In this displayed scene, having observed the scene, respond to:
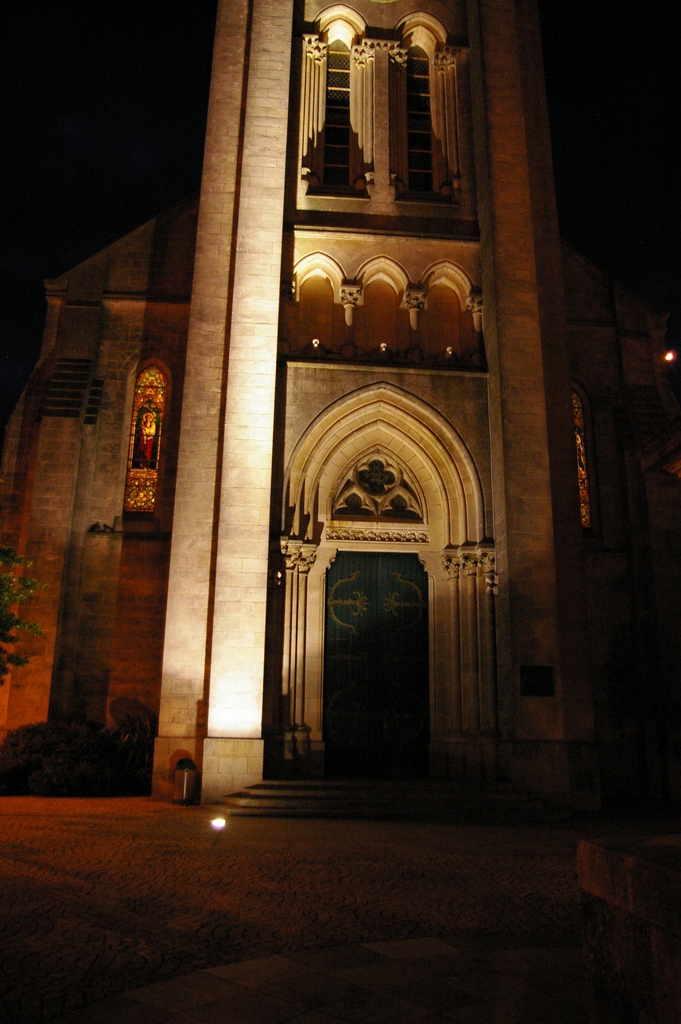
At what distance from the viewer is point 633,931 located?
8.80ft

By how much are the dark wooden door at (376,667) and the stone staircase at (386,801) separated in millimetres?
1781

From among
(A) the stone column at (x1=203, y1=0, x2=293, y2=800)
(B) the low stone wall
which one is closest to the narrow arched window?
(A) the stone column at (x1=203, y1=0, x2=293, y2=800)

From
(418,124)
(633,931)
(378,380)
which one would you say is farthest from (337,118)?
(633,931)

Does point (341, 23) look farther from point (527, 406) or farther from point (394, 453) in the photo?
point (527, 406)

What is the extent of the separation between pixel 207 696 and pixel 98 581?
4.55 m

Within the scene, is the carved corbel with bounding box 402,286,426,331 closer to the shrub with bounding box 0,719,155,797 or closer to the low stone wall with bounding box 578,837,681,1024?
the shrub with bounding box 0,719,155,797

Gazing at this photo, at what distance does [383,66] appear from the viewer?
1895cm

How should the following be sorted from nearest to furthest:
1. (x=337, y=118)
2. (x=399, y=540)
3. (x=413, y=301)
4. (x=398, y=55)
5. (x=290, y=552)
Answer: (x=290, y=552), (x=399, y=540), (x=413, y=301), (x=337, y=118), (x=398, y=55)

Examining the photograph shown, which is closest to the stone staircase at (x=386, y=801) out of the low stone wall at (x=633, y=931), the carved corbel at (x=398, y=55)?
the low stone wall at (x=633, y=931)

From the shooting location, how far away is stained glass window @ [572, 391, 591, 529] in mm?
18078

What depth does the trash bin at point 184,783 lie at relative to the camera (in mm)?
12484

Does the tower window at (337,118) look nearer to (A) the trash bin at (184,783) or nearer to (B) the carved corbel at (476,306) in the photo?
(B) the carved corbel at (476,306)

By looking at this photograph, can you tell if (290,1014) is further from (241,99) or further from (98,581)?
(241,99)

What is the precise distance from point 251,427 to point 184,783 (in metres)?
6.29
